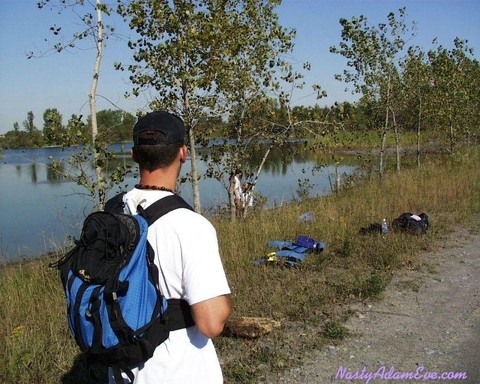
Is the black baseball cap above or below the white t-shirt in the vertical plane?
above

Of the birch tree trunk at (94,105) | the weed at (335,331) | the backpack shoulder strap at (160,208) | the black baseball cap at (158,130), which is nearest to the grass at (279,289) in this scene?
the weed at (335,331)

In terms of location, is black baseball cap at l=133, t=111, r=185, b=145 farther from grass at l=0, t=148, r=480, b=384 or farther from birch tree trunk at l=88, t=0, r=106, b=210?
birch tree trunk at l=88, t=0, r=106, b=210

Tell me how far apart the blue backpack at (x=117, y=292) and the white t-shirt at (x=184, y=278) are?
0.05 m

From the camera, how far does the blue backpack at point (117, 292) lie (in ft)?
5.57

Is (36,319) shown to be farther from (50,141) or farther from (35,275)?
(50,141)

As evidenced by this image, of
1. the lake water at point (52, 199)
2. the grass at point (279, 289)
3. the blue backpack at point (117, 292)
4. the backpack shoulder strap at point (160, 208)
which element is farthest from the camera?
the lake water at point (52, 199)

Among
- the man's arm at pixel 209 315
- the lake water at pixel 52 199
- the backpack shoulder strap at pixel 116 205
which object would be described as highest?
the backpack shoulder strap at pixel 116 205

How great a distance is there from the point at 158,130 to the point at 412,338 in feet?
11.3

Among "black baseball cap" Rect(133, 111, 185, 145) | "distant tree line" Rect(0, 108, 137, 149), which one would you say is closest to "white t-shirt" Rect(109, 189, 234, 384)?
"black baseball cap" Rect(133, 111, 185, 145)

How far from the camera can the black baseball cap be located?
185cm

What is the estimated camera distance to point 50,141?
5.80 m

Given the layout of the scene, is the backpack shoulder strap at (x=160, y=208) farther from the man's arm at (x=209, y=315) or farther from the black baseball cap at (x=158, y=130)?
the man's arm at (x=209, y=315)

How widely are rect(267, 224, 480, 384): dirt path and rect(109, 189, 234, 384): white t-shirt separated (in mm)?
1898

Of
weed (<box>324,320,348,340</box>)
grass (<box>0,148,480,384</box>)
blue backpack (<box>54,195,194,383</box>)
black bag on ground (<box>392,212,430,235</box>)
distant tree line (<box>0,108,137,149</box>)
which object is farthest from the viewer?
black bag on ground (<box>392,212,430,235</box>)
